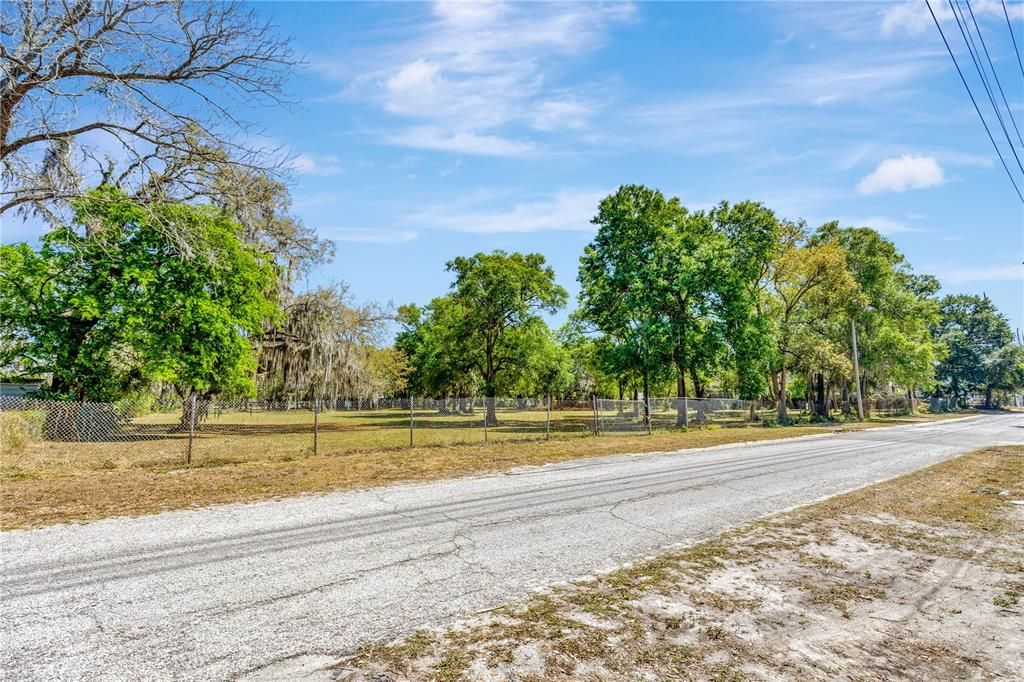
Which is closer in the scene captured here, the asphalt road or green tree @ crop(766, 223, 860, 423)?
the asphalt road

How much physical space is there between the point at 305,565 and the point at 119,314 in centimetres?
2201

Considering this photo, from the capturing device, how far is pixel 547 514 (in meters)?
8.01

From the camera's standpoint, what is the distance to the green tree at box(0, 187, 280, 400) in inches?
815

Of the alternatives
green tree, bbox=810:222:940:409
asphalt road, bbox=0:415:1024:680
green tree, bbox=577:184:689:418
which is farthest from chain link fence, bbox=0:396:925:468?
green tree, bbox=810:222:940:409

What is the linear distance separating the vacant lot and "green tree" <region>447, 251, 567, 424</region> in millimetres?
29841

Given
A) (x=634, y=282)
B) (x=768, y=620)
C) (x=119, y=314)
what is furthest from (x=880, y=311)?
(x=119, y=314)

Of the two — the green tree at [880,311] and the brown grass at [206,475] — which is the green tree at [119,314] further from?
the green tree at [880,311]

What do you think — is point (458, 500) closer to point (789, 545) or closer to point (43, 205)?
point (789, 545)

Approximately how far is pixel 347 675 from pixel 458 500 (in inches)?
228

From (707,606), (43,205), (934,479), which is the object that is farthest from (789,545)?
(43,205)

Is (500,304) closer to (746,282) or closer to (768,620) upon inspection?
(746,282)

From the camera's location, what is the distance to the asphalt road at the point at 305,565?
3682 millimetres

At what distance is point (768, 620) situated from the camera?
171 inches

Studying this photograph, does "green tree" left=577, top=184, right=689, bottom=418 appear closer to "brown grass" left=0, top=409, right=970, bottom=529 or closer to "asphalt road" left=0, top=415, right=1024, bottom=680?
"brown grass" left=0, top=409, right=970, bottom=529
